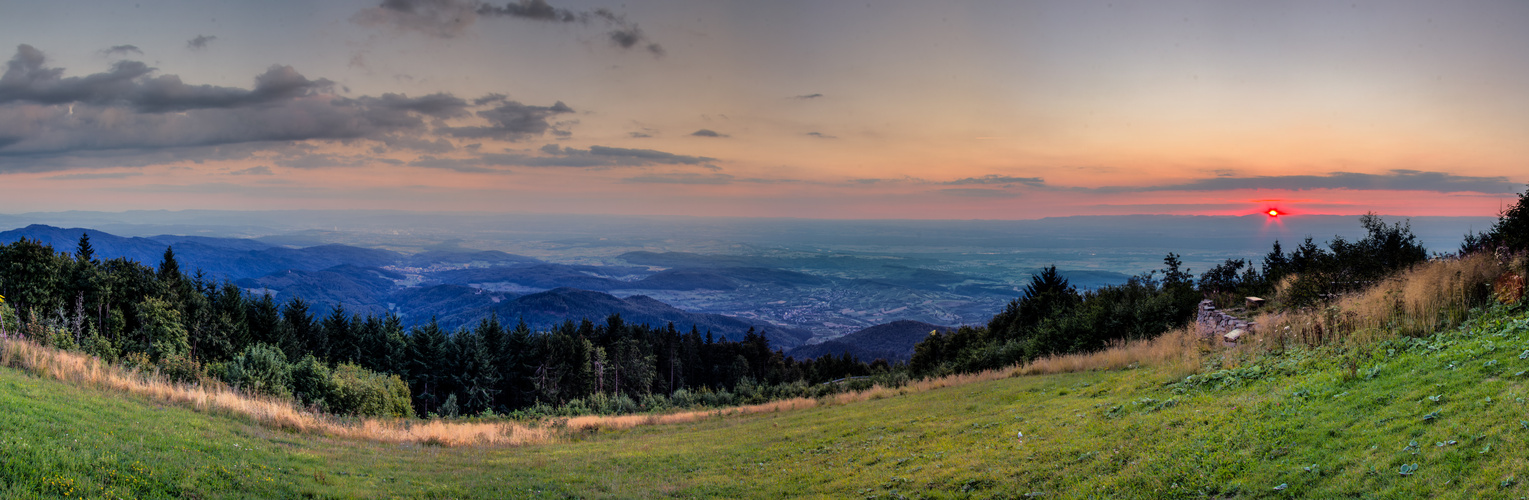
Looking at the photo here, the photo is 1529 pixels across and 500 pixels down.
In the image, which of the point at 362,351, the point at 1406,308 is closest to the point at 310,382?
the point at 1406,308

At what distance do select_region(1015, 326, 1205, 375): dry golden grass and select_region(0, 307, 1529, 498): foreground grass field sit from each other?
640mm

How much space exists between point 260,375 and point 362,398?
6086mm

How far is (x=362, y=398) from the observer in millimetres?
29641

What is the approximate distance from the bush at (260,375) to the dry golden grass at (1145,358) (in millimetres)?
26047

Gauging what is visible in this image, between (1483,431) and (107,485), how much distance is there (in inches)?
559

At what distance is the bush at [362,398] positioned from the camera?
2769cm

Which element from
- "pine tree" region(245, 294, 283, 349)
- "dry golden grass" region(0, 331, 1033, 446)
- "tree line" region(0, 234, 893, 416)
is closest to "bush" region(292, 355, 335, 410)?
"tree line" region(0, 234, 893, 416)

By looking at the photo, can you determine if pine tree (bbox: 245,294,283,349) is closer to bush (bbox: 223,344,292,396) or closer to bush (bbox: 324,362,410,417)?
bush (bbox: 324,362,410,417)

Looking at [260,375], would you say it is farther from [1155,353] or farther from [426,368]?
[426,368]

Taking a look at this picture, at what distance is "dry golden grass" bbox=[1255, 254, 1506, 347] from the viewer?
10.4 metres

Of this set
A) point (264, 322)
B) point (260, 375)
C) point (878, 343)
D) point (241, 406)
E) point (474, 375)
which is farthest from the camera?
point (878, 343)

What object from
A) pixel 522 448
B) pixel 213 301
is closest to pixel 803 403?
pixel 522 448

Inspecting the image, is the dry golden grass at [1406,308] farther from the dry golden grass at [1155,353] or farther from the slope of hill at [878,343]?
the slope of hill at [878,343]

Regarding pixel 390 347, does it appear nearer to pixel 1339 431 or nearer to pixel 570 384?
pixel 570 384
